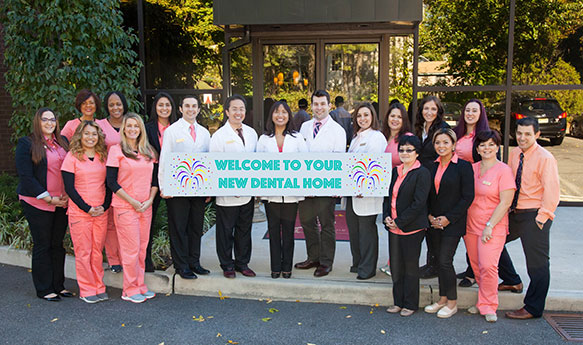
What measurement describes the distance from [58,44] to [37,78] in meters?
0.59

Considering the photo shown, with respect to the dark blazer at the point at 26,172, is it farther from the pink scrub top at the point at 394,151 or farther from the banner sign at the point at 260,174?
the pink scrub top at the point at 394,151

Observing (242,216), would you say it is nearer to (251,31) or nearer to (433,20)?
(251,31)

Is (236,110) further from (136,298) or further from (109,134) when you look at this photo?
(136,298)

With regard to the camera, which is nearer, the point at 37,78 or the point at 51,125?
the point at 51,125

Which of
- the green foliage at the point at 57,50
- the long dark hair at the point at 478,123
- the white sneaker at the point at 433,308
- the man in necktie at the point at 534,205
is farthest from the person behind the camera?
the green foliage at the point at 57,50

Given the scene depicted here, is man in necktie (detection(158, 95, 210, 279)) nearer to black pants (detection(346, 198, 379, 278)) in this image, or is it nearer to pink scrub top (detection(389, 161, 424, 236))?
black pants (detection(346, 198, 379, 278))

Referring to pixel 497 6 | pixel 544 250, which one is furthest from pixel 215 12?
pixel 544 250

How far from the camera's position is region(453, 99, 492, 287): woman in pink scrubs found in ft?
15.4

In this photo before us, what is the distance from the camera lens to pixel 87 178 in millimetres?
4668

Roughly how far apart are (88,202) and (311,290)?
235 cm

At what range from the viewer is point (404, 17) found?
277 inches

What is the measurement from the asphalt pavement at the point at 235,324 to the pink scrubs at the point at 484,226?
255 mm

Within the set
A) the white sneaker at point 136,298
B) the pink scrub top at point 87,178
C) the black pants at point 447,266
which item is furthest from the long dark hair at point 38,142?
the black pants at point 447,266

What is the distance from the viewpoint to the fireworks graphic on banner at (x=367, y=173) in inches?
187
